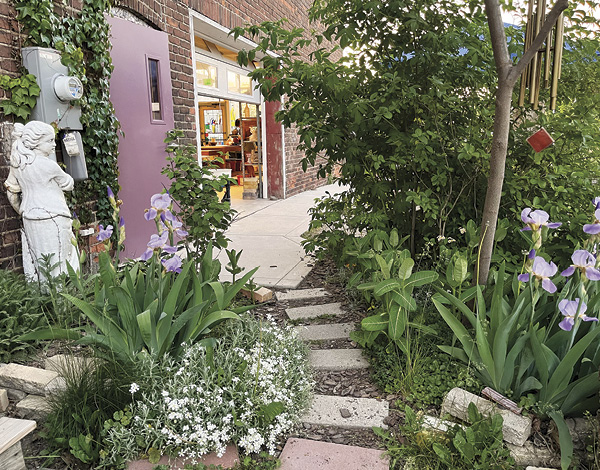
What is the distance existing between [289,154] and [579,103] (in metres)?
6.96

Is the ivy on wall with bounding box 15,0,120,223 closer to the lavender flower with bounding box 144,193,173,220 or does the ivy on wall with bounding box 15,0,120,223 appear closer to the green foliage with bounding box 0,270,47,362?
the green foliage with bounding box 0,270,47,362

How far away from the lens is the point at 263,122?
29.9ft

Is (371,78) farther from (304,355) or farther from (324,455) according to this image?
(324,455)

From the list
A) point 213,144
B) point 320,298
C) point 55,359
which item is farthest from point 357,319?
point 213,144

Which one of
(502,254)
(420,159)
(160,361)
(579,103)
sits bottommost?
(160,361)

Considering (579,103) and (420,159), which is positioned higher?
(579,103)

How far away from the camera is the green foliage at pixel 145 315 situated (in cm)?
216

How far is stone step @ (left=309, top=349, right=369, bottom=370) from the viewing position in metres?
2.65

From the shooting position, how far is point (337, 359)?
272 cm

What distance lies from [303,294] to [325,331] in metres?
0.77

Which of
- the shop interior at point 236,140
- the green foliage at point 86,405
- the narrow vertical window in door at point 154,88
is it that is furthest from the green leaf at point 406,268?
the shop interior at point 236,140

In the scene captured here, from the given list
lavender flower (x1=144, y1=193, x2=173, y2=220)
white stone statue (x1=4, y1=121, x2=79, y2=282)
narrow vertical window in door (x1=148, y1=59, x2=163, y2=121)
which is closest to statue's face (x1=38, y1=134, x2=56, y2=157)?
white stone statue (x1=4, y1=121, x2=79, y2=282)

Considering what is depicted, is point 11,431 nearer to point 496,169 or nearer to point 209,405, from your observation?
point 209,405

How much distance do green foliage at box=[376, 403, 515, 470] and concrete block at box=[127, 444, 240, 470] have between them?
663 mm
